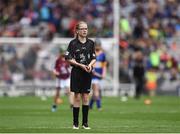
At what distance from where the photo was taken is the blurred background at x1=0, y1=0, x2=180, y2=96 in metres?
40.0

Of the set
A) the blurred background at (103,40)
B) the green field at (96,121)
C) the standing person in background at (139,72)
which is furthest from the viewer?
the blurred background at (103,40)

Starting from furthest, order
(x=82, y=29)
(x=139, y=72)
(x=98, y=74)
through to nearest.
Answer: (x=139, y=72), (x=98, y=74), (x=82, y=29)

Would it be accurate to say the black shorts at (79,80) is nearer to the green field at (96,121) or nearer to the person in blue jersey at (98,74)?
the green field at (96,121)

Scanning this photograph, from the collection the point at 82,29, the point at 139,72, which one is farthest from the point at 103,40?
the point at 82,29

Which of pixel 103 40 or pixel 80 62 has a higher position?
pixel 80 62

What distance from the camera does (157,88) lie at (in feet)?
134

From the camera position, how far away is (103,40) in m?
40.3

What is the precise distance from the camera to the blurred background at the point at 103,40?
40.0 m

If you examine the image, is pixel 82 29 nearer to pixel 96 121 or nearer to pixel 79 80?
pixel 79 80

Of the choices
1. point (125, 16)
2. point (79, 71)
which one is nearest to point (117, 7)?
point (125, 16)

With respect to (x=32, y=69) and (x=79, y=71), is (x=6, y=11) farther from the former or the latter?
(x=79, y=71)

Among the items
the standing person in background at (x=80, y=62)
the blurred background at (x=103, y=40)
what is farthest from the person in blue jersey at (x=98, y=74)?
the standing person in background at (x=80, y=62)

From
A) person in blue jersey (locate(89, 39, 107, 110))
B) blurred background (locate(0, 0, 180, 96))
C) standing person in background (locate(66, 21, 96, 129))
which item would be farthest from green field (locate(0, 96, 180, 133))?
blurred background (locate(0, 0, 180, 96))

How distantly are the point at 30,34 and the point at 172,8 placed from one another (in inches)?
324
